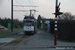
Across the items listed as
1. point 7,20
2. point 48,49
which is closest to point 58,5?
point 48,49

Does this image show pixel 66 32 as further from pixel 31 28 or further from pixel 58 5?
pixel 31 28

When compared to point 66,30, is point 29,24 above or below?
above

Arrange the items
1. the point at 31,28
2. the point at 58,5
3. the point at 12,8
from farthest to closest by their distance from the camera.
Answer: the point at 12,8 → the point at 31,28 → the point at 58,5

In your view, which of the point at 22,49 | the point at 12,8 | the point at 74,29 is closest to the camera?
the point at 22,49

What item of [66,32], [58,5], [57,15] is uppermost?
[58,5]

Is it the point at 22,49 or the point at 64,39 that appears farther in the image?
the point at 64,39

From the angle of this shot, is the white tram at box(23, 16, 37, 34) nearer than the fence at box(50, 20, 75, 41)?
No

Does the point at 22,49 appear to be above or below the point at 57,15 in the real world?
below

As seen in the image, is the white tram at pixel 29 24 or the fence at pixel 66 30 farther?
the white tram at pixel 29 24

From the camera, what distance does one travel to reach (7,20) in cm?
7344

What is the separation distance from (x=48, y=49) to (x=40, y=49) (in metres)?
0.71

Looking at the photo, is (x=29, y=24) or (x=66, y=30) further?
(x=29, y=24)

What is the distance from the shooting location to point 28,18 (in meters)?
27.3

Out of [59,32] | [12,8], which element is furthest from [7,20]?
[59,32]
